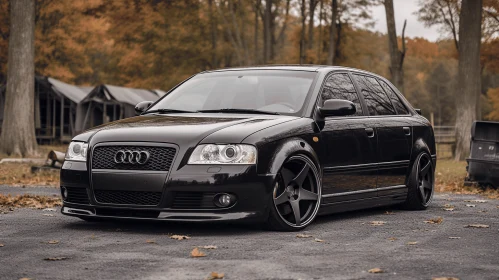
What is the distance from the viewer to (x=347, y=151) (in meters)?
9.19

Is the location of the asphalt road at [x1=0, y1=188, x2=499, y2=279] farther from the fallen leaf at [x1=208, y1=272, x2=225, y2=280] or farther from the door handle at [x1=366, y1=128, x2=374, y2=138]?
the door handle at [x1=366, y1=128, x2=374, y2=138]

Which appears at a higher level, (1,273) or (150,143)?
(150,143)

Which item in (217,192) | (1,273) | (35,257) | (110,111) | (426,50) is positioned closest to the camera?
(1,273)

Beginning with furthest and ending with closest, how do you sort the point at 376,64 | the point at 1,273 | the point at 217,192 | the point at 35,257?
the point at 376,64
the point at 217,192
the point at 35,257
the point at 1,273

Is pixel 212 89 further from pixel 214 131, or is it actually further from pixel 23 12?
pixel 23 12

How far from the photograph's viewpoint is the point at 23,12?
2472 cm

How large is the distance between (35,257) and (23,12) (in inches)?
756

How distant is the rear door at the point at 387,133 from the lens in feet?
32.6

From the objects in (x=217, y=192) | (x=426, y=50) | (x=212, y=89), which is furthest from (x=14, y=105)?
(x=426, y=50)

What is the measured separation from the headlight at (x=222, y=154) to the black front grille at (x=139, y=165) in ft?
0.68

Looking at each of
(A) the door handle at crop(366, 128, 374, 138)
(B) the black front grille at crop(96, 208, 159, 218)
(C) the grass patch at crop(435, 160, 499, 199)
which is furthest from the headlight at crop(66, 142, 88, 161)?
(C) the grass patch at crop(435, 160, 499, 199)

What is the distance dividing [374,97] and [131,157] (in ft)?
11.5

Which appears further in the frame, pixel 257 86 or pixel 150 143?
pixel 257 86

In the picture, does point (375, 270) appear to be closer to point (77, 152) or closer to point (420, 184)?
point (77, 152)
